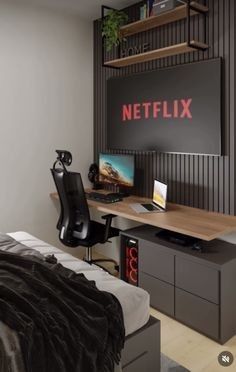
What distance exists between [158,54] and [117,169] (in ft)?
3.81

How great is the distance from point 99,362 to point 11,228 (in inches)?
93.3

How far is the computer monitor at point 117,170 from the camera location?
346 cm

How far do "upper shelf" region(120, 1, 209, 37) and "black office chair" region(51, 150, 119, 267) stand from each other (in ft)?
4.88

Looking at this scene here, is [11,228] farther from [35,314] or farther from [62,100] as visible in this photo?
[35,314]

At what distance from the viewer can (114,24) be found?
339 centimetres

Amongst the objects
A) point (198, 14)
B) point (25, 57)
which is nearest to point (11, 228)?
point (25, 57)

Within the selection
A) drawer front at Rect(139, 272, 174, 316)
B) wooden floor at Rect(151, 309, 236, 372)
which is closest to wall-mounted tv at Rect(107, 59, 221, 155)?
drawer front at Rect(139, 272, 174, 316)

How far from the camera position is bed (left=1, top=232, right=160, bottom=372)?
1.69m

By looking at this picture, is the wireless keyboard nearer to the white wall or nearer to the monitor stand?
the monitor stand

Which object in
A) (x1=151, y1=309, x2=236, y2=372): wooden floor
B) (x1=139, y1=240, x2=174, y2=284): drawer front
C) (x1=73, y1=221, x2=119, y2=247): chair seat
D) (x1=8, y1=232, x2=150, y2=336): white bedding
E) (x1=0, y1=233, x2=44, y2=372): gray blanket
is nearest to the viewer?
(x1=0, y1=233, x2=44, y2=372): gray blanket

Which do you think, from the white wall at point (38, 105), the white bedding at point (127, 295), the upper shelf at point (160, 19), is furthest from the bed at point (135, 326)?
the upper shelf at point (160, 19)

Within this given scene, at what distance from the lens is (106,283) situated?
180 centimetres

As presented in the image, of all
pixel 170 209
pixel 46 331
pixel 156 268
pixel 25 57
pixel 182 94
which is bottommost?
pixel 156 268

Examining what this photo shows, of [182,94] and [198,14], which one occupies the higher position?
[198,14]
